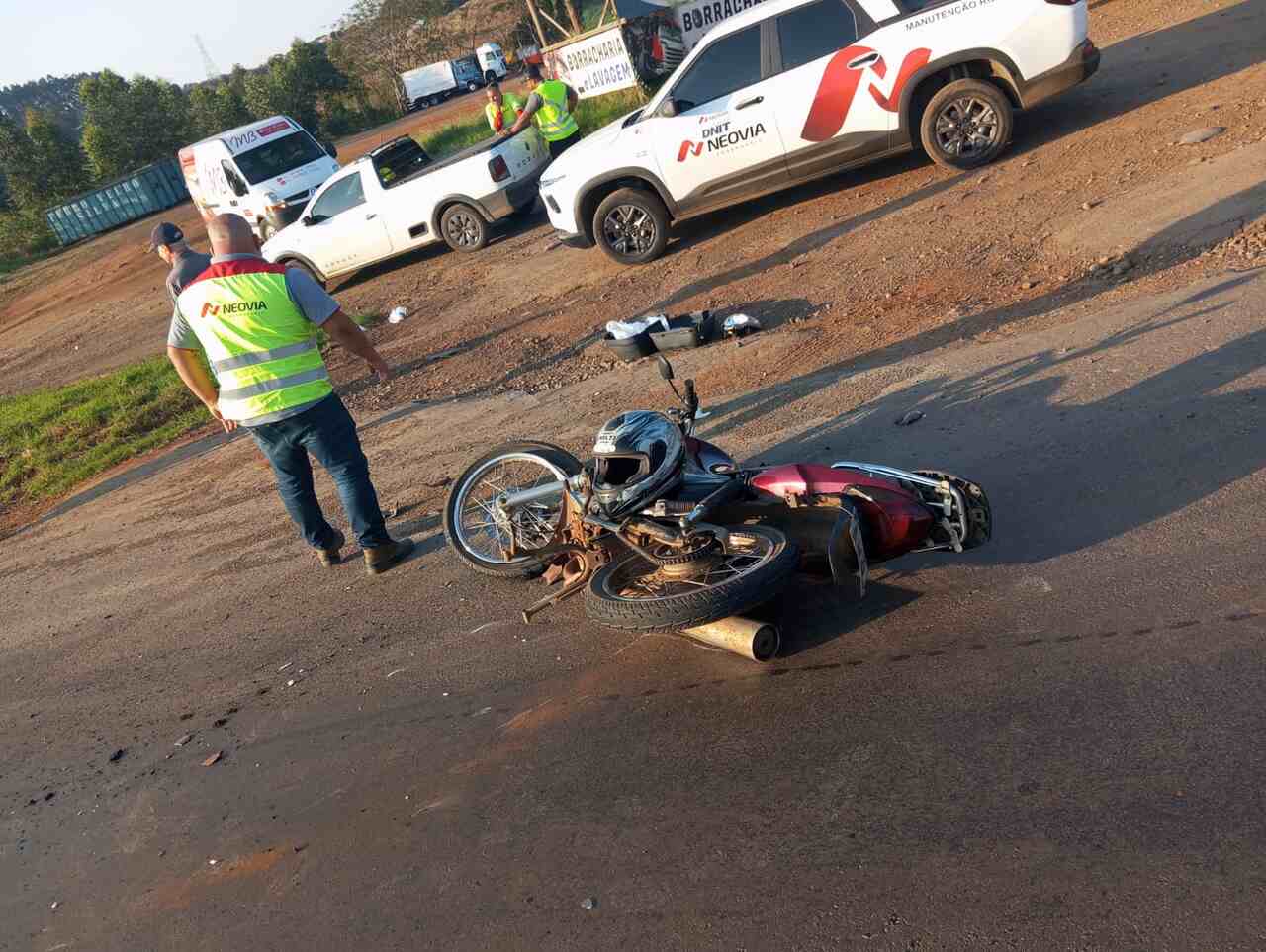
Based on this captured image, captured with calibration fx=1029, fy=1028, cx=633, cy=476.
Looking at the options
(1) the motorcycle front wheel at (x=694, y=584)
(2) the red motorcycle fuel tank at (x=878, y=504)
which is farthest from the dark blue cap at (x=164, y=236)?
(2) the red motorcycle fuel tank at (x=878, y=504)

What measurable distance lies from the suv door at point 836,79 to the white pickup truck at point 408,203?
5.06m

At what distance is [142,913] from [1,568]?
5.86 m

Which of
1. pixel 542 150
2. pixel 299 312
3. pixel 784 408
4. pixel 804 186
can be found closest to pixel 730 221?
pixel 804 186

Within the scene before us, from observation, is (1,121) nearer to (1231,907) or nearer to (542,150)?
(542,150)

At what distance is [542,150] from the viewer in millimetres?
14680

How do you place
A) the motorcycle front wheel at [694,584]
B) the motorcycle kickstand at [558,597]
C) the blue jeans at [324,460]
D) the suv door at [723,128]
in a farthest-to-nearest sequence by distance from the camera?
the suv door at [723,128] → the blue jeans at [324,460] → the motorcycle kickstand at [558,597] → the motorcycle front wheel at [694,584]

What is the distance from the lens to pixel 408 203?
1457 centimetres

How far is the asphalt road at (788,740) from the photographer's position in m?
2.98

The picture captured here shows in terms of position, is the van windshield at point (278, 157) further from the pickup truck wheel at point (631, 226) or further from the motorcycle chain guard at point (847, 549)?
the motorcycle chain guard at point (847, 549)

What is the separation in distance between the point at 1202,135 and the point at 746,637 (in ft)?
25.2

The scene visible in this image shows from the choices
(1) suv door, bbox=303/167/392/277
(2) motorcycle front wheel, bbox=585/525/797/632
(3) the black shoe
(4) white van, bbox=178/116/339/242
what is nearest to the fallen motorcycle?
(2) motorcycle front wheel, bbox=585/525/797/632

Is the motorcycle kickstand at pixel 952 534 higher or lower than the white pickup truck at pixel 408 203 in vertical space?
lower

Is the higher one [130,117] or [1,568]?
[130,117]

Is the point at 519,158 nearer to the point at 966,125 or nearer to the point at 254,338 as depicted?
the point at 966,125
